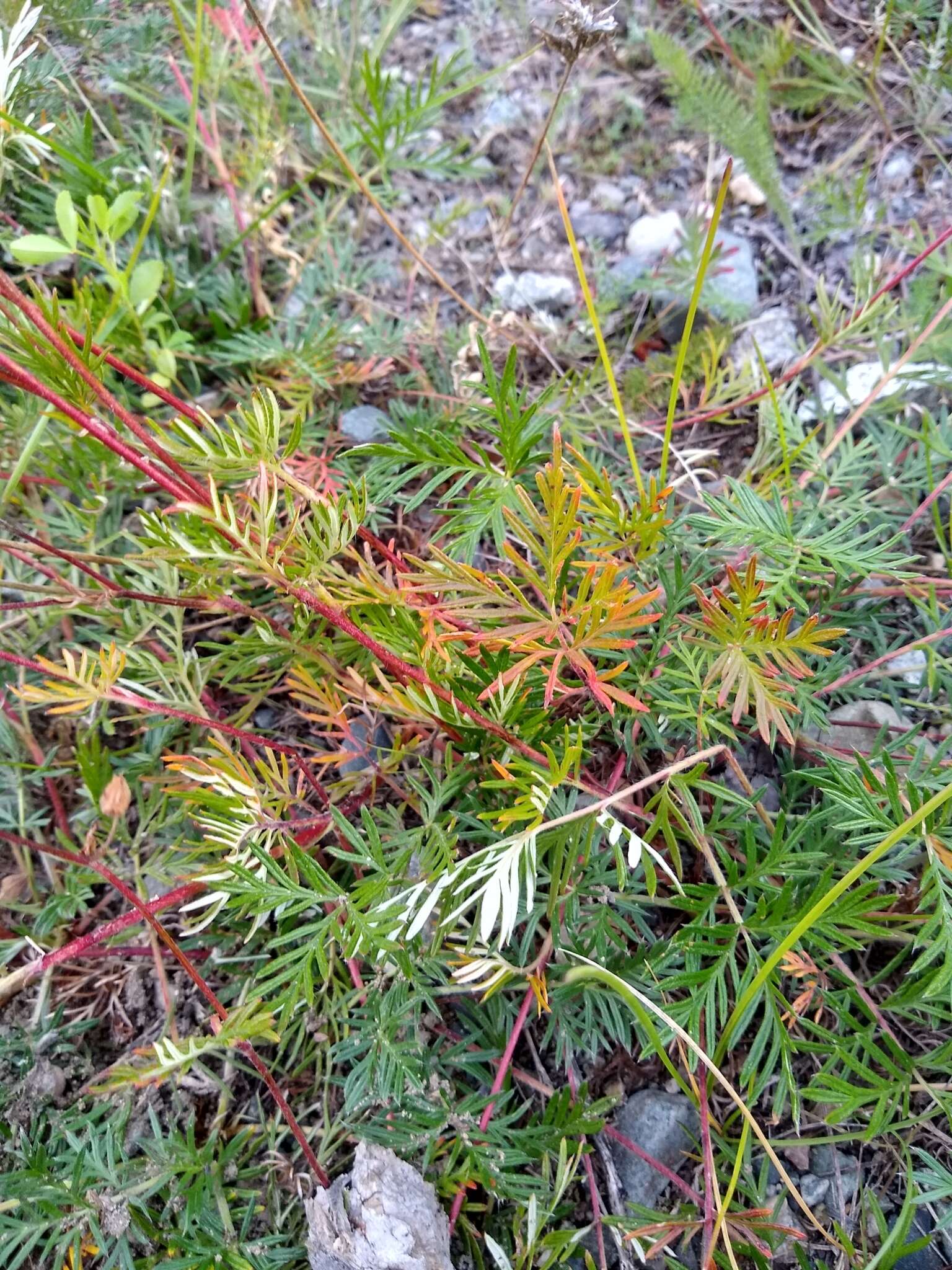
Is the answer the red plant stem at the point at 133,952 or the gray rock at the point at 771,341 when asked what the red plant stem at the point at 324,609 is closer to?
the red plant stem at the point at 133,952

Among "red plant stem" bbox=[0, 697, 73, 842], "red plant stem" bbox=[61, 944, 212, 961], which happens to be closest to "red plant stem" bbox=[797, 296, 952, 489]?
"red plant stem" bbox=[61, 944, 212, 961]

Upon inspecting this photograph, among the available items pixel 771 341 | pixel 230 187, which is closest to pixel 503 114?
pixel 230 187

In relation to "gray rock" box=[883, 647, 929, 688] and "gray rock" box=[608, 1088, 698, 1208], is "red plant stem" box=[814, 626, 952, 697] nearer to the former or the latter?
"gray rock" box=[883, 647, 929, 688]

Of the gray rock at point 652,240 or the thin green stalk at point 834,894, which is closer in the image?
the thin green stalk at point 834,894

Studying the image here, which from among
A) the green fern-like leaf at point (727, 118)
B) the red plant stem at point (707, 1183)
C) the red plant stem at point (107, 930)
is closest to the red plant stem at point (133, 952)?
the red plant stem at point (107, 930)

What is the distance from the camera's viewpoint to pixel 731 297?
2.09 metres

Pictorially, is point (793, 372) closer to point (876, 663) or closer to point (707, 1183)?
point (876, 663)

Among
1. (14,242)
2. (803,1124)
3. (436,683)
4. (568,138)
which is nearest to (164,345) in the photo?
(14,242)

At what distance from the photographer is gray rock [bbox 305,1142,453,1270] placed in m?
1.18

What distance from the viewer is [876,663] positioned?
1.42 metres

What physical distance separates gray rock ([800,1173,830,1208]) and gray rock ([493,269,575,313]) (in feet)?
6.24

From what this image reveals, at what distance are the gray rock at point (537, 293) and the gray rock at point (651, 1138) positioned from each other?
176 cm

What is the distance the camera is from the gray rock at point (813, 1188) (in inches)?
52.3

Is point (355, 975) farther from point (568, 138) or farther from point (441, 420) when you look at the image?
point (568, 138)
